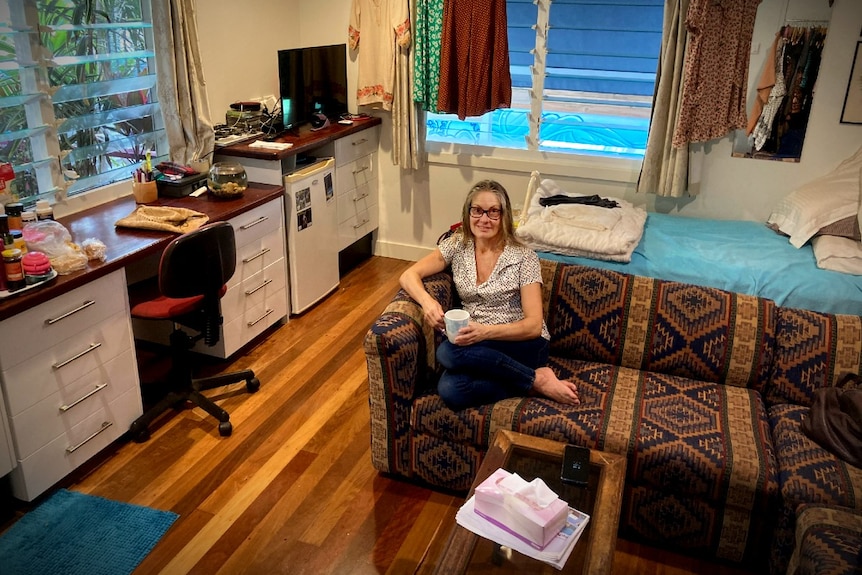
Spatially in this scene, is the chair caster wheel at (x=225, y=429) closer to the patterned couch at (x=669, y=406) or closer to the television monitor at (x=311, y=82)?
the patterned couch at (x=669, y=406)

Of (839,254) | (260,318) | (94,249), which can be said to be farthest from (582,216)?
(94,249)

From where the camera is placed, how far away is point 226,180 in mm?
3461

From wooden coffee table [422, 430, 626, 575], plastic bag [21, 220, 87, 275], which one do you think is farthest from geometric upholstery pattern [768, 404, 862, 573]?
plastic bag [21, 220, 87, 275]

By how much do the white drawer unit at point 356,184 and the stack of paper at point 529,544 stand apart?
275 cm

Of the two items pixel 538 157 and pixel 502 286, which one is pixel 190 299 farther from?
pixel 538 157

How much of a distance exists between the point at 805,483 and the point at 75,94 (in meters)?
3.18

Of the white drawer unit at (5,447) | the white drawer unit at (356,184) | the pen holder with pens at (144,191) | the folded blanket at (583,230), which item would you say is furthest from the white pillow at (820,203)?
the white drawer unit at (5,447)

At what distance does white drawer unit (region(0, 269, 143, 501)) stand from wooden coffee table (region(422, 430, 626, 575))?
4.88 ft

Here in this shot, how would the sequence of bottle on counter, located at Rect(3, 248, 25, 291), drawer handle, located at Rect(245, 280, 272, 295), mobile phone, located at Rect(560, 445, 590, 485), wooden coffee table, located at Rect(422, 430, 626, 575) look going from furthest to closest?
1. drawer handle, located at Rect(245, 280, 272, 295)
2. bottle on counter, located at Rect(3, 248, 25, 291)
3. mobile phone, located at Rect(560, 445, 590, 485)
4. wooden coffee table, located at Rect(422, 430, 626, 575)

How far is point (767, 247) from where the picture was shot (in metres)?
3.52

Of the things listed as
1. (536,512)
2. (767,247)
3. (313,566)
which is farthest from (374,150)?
(536,512)

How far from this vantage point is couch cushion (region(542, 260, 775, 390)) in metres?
2.63

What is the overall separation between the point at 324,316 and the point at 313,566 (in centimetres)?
193

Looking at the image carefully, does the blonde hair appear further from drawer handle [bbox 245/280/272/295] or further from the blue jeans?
drawer handle [bbox 245/280/272/295]
